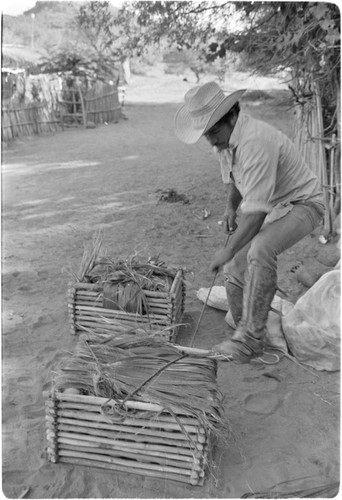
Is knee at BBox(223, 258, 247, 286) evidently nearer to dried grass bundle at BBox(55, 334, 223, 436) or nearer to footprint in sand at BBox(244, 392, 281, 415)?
footprint in sand at BBox(244, 392, 281, 415)

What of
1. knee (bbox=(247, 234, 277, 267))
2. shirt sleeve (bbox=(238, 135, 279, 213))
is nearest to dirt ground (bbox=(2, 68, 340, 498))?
knee (bbox=(247, 234, 277, 267))

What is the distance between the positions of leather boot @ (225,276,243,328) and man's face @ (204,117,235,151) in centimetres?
85

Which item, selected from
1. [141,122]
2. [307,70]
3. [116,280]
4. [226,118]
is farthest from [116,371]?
[141,122]

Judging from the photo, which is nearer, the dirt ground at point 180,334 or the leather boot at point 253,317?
the dirt ground at point 180,334

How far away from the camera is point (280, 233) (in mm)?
2881

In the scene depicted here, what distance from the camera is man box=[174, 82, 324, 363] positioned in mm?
2686

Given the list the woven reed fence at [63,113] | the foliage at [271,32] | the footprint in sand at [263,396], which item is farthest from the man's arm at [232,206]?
the woven reed fence at [63,113]

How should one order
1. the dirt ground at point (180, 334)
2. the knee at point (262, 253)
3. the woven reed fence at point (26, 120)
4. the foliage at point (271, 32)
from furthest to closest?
the woven reed fence at point (26, 120) → the foliage at point (271, 32) → the knee at point (262, 253) → the dirt ground at point (180, 334)

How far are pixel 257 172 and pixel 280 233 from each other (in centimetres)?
40

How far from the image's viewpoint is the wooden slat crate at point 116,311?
10.6ft

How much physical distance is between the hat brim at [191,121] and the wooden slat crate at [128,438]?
1379mm

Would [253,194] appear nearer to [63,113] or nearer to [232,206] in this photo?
[232,206]

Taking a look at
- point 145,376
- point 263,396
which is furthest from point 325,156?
point 145,376

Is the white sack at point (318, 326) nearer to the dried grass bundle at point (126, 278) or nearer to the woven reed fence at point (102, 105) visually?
Result: the dried grass bundle at point (126, 278)
